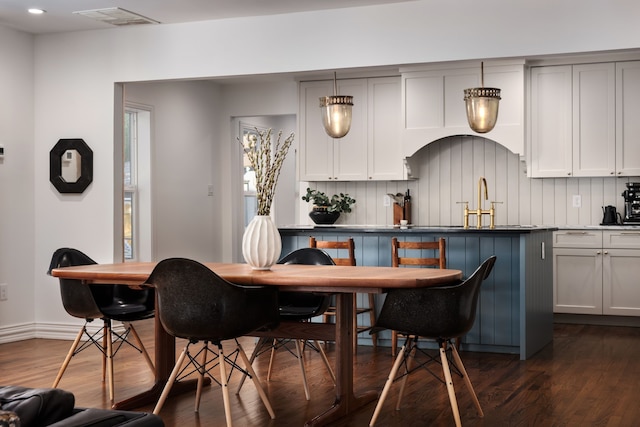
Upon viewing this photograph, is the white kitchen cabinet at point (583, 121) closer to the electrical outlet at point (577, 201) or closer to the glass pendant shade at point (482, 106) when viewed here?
the electrical outlet at point (577, 201)

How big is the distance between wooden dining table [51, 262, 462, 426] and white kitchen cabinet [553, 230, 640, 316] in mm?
3524

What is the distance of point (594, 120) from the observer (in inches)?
284

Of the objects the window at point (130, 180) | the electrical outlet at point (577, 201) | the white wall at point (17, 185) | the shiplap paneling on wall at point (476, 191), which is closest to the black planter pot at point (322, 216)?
the shiplap paneling on wall at point (476, 191)

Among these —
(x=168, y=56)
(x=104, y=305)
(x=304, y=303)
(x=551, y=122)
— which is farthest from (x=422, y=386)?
(x=551, y=122)

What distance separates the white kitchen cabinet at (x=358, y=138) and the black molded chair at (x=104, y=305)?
11.9 ft

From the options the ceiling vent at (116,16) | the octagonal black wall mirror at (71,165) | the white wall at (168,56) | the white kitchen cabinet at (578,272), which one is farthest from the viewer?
the white kitchen cabinet at (578,272)

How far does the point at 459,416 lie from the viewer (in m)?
3.72

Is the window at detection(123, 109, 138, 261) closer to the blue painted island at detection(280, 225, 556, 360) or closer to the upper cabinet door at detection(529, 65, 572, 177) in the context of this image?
the blue painted island at detection(280, 225, 556, 360)

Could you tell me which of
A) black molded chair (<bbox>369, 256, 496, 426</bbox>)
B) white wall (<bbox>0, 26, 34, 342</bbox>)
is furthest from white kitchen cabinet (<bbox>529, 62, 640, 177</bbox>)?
white wall (<bbox>0, 26, 34, 342</bbox>)

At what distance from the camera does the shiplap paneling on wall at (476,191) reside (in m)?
7.43

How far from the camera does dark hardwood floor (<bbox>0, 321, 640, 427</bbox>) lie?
3.82 m

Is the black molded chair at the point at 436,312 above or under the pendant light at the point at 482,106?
under

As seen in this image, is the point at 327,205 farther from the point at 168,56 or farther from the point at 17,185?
the point at 17,185

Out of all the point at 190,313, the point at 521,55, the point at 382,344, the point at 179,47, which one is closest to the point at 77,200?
the point at 179,47
